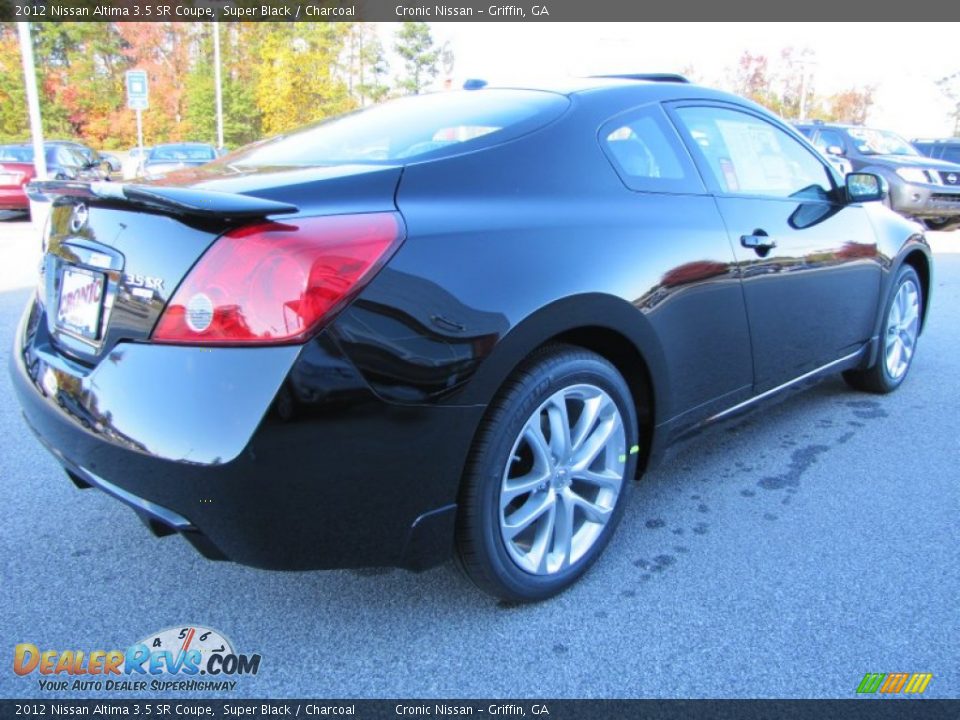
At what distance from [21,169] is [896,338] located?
1428 cm

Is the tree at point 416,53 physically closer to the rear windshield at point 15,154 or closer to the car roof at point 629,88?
the rear windshield at point 15,154

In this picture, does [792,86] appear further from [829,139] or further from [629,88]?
[629,88]

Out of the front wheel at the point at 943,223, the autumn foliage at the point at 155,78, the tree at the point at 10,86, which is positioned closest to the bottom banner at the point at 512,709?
the front wheel at the point at 943,223

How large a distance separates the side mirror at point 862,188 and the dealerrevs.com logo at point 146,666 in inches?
125

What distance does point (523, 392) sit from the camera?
1.95 m

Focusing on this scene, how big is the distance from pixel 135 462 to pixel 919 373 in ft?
15.3

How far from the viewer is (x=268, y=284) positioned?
158 cm

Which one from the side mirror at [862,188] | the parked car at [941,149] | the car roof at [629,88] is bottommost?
the parked car at [941,149]

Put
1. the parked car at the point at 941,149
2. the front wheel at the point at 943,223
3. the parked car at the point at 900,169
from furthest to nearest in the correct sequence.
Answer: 1. the parked car at the point at 941,149
2. the front wheel at the point at 943,223
3. the parked car at the point at 900,169

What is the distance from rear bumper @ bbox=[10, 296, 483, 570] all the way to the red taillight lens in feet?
0.14

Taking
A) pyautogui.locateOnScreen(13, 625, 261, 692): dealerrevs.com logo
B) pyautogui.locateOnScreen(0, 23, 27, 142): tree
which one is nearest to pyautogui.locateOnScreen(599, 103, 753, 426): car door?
pyautogui.locateOnScreen(13, 625, 261, 692): dealerrevs.com logo

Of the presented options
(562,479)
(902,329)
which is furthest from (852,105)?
(562,479)

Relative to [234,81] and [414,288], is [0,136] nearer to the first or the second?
[234,81]

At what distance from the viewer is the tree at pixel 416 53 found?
4404 centimetres
